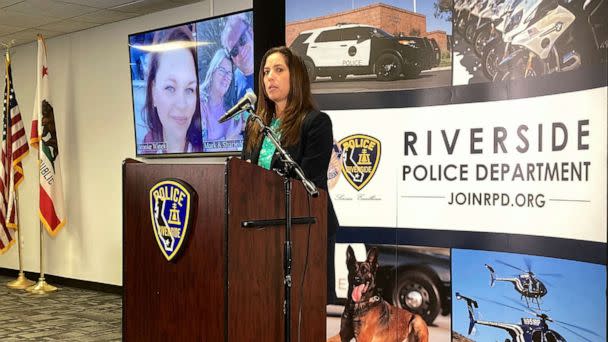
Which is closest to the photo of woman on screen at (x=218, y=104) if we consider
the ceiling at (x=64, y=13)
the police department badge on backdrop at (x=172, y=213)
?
the ceiling at (x=64, y=13)

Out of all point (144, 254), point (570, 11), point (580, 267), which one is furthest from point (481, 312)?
point (144, 254)

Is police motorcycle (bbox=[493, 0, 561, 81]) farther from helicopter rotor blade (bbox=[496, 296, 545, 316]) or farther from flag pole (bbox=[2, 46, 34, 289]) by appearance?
flag pole (bbox=[2, 46, 34, 289])

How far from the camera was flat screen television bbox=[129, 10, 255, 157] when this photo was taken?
5.20m

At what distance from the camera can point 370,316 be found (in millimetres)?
3125

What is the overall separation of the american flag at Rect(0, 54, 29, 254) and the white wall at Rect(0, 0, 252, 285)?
1.37 ft

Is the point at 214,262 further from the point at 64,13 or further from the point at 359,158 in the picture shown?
the point at 64,13

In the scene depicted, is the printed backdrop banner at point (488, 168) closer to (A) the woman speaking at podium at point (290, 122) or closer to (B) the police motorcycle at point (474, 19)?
(B) the police motorcycle at point (474, 19)

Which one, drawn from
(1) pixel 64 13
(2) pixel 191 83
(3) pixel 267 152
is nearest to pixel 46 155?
(1) pixel 64 13

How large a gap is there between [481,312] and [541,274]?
336 mm

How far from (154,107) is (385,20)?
10.8 ft

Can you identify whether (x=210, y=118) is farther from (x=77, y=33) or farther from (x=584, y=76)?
(x=584, y=76)

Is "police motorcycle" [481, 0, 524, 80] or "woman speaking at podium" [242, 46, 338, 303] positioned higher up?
"police motorcycle" [481, 0, 524, 80]

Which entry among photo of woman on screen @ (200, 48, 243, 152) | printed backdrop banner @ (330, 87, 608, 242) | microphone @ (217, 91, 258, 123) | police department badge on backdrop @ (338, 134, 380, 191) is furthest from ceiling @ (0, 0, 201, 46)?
microphone @ (217, 91, 258, 123)

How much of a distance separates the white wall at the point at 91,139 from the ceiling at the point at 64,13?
0.15 m
